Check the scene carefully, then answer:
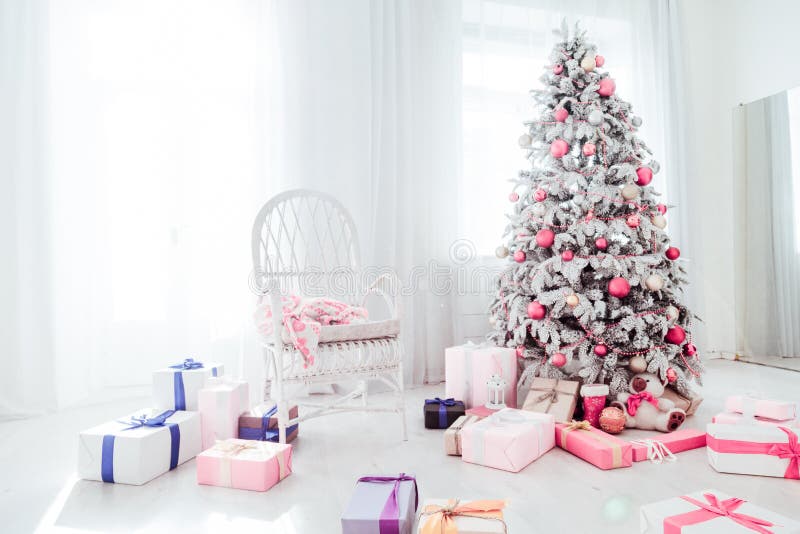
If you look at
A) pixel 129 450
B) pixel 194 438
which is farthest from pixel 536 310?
pixel 129 450

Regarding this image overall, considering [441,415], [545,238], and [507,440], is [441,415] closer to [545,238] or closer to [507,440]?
[507,440]

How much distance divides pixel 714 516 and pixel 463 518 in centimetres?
55

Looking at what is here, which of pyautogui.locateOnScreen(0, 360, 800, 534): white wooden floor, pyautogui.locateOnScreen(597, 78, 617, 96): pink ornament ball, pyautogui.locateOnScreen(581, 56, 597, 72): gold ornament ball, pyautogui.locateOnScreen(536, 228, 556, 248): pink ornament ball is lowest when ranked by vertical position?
pyautogui.locateOnScreen(0, 360, 800, 534): white wooden floor

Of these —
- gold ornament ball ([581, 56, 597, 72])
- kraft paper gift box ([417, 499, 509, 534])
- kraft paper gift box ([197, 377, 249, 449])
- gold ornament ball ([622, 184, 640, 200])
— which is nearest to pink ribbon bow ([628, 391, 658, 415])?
gold ornament ball ([622, 184, 640, 200])

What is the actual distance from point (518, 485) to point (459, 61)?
2.47 m

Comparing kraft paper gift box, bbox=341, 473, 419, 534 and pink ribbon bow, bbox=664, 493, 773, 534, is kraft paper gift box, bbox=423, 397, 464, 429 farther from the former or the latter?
pink ribbon bow, bbox=664, 493, 773, 534

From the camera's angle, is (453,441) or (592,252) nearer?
(453,441)

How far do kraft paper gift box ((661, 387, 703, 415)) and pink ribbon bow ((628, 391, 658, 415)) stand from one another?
169 mm

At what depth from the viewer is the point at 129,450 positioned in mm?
1685

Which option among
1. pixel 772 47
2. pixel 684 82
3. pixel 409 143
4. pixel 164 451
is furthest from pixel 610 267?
pixel 772 47

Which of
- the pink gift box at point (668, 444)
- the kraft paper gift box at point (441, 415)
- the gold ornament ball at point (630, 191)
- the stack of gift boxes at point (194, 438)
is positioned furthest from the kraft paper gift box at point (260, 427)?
the gold ornament ball at point (630, 191)

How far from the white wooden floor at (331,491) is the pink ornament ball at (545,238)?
2.87 feet

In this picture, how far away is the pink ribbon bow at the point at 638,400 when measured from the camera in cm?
218

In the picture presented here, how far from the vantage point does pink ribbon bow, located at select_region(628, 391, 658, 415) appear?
2.18 metres
